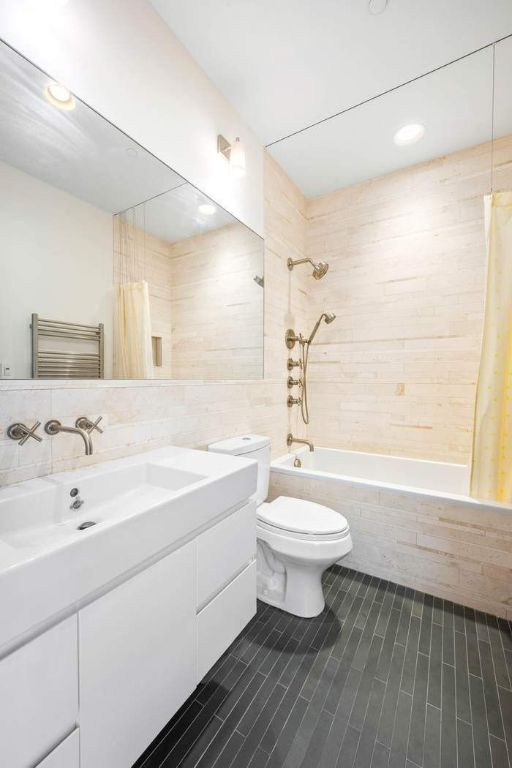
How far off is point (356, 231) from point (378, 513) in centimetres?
218

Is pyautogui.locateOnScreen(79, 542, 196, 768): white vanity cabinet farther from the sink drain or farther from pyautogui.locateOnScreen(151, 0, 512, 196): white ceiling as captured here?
pyautogui.locateOnScreen(151, 0, 512, 196): white ceiling

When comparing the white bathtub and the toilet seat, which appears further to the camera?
the white bathtub

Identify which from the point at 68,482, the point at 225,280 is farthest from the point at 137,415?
the point at 225,280

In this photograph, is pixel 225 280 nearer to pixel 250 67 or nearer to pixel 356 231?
pixel 250 67

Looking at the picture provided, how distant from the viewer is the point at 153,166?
142 centimetres

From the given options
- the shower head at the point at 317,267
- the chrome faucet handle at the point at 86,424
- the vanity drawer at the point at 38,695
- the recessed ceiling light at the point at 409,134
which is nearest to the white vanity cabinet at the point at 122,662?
the vanity drawer at the point at 38,695

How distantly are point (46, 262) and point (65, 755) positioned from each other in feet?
4.16

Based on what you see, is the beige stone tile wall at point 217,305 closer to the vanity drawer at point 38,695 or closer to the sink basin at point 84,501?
the sink basin at point 84,501

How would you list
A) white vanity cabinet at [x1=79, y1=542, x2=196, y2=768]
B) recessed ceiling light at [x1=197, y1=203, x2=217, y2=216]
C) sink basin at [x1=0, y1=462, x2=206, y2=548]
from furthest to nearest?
recessed ceiling light at [x1=197, y1=203, x2=217, y2=216] → sink basin at [x1=0, y1=462, x2=206, y2=548] → white vanity cabinet at [x1=79, y1=542, x2=196, y2=768]

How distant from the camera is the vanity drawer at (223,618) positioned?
3.31 ft

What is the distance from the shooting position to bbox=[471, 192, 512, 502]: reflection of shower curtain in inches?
69.2

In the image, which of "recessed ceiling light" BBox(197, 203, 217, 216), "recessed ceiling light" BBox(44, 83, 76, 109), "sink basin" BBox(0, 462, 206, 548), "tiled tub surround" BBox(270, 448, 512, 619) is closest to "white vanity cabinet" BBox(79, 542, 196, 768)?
"sink basin" BBox(0, 462, 206, 548)

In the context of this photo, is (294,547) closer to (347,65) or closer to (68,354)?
(68,354)

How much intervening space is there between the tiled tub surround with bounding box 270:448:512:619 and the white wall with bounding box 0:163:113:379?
4.86ft
